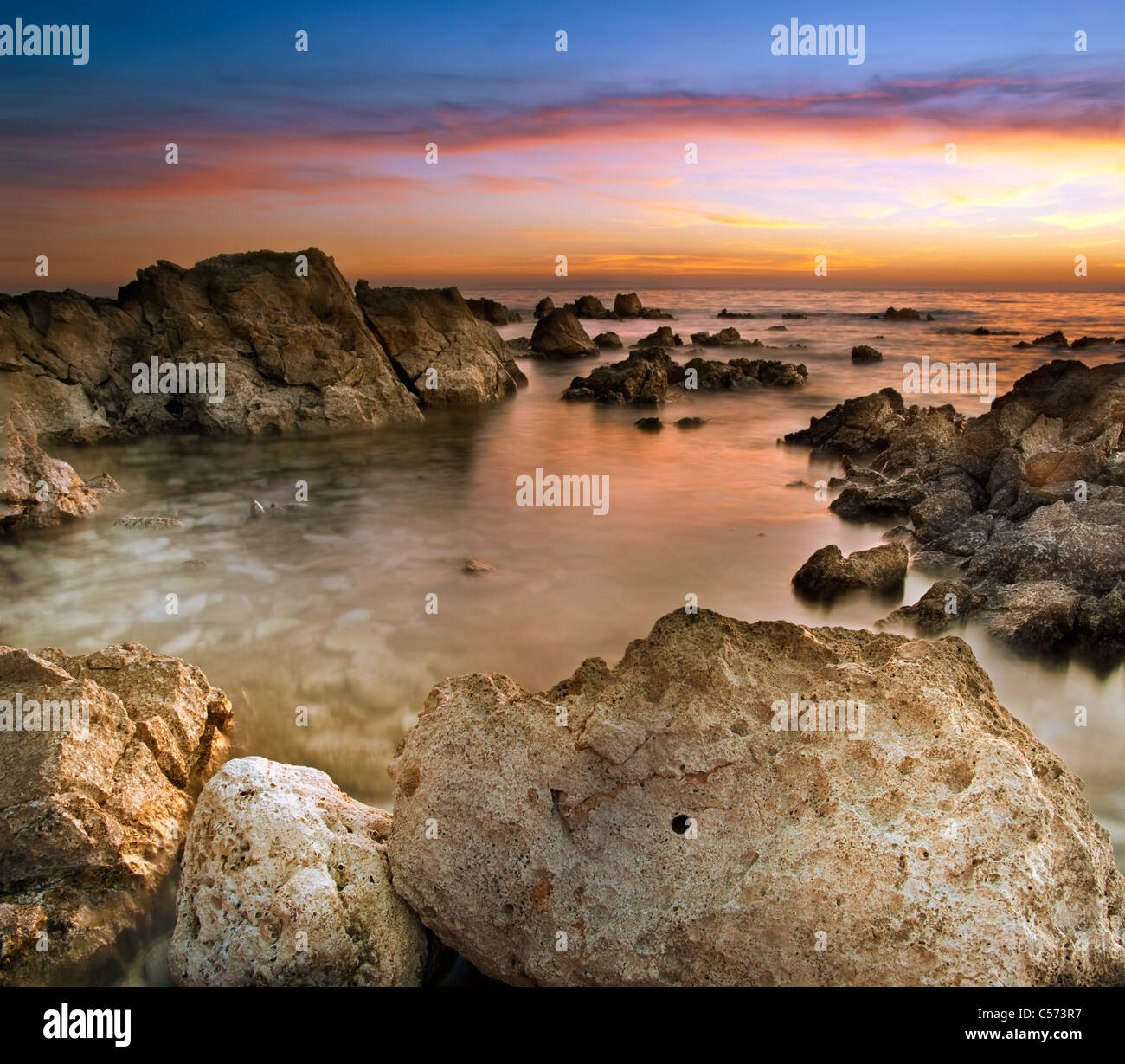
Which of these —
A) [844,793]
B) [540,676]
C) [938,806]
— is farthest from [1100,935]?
[540,676]

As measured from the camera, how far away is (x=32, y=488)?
1002 centimetres

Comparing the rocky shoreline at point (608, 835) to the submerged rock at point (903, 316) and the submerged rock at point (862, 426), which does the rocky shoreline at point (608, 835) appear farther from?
the submerged rock at point (903, 316)

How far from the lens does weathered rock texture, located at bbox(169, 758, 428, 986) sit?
331 cm

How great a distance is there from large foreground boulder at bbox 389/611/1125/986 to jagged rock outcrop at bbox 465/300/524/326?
28.1 metres

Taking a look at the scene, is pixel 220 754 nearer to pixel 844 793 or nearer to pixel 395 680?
pixel 395 680

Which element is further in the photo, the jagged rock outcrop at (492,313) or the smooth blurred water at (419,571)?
the jagged rock outcrop at (492,313)

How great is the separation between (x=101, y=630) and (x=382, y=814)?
188 inches

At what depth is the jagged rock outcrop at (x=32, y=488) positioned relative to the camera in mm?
9766

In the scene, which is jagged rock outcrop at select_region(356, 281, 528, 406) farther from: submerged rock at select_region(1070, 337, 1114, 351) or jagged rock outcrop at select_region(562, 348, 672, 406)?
submerged rock at select_region(1070, 337, 1114, 351)

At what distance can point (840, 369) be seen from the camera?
88.5 ft

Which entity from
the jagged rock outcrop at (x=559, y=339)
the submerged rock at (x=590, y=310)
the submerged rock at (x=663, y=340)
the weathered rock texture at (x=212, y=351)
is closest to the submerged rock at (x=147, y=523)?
the weathered rock texture at (x=212, y=351)

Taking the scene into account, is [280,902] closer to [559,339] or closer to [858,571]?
[858,571]

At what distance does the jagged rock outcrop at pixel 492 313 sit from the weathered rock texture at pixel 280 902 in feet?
91.9
